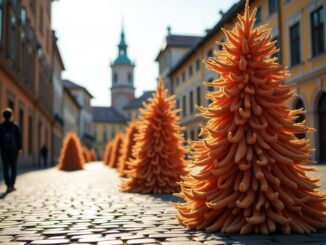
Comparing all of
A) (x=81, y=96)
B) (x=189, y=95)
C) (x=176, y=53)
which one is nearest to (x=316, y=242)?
(x=189, y=95)

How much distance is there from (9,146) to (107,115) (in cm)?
10643

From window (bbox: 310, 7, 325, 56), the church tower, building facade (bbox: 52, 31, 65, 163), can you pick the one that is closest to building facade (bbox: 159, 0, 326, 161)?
window (bbox: 310, 7, 325, 56)

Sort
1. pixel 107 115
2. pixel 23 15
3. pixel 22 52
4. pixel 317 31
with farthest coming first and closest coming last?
pixel 107 115 → pixel 22 52 → pixel 23 15 → pixel 317 31

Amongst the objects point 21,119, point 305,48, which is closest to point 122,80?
point 21,119

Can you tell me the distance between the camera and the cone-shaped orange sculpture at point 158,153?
33.9 feet

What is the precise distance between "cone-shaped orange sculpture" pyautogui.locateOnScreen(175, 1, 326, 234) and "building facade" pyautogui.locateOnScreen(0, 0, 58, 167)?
16.9m

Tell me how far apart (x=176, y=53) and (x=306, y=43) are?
31.8 meters

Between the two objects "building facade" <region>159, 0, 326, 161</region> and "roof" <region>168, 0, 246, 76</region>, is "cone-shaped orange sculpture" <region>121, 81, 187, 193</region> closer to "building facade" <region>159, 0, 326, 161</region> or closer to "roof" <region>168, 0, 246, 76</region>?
"building facade" <region>159, 0, 326, 161</region>

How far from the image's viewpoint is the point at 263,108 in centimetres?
520

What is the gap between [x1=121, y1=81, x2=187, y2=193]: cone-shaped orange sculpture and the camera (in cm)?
1034

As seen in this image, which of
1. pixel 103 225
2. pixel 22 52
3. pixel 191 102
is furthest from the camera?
pixel 191 102

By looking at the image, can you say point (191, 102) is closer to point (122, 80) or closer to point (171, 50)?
point (171, 50)

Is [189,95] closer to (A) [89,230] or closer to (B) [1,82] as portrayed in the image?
(B) [1,82]

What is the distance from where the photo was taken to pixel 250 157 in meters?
4.93
